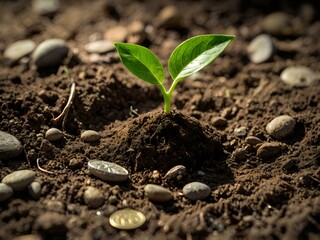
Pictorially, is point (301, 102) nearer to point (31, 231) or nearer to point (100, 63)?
point (100, 63)

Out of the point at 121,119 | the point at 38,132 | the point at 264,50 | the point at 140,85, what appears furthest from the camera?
the point at 264,50

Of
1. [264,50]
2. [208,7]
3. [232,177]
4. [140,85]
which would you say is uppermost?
[208,7]

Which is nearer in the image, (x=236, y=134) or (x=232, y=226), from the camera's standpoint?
(x=232, y=226)

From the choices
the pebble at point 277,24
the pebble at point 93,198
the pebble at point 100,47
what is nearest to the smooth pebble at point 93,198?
the pebble at point 93,198

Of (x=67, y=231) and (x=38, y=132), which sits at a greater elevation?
(x=38, y=132)

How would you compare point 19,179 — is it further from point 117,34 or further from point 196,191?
point 117,34

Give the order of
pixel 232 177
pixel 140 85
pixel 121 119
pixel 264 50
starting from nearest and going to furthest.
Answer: pixel 232 177
pixel 121 119
pixel 140 85
pixel 264 50

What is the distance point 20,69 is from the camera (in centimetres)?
209

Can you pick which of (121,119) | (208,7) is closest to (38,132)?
(121,119)

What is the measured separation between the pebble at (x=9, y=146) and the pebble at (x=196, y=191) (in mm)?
611

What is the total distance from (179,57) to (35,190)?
66cm

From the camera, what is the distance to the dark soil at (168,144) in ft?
4.42

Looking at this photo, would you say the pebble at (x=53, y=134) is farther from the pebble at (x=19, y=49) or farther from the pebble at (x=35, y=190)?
the pebble at (x=19, y=49)

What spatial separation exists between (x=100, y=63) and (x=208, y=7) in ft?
2.90
